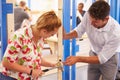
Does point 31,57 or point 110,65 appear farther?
point 110,65

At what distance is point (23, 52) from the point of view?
1267 millimetres

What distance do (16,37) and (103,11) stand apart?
0.67 metres

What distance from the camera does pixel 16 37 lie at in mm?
1221

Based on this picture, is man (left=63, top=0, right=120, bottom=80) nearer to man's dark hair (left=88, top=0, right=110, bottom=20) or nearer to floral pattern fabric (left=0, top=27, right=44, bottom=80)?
man's dark hair (left=88, top=0, right=110, bottom=20)

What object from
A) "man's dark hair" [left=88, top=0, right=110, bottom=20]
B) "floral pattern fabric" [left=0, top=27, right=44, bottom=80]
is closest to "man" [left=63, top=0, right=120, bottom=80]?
"man's dark hair" [left=88, top=0, right=110, bottom=20]

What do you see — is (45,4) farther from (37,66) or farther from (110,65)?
(37,66)

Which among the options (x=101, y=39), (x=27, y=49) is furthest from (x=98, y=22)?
(x=27, y=49)

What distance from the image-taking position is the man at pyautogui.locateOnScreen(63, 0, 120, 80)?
5.04ft

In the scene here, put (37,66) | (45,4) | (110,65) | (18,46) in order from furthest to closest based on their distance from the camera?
(45,4) → (110,65) → (37,66) → (18,46)

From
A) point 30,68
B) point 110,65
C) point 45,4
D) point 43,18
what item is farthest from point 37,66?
point 45,4

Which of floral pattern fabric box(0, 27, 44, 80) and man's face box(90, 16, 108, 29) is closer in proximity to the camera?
floral pattern fabric box(0, 27, 44, 80)

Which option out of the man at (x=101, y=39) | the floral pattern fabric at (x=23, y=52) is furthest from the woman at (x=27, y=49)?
the man at (x=101, y=39)

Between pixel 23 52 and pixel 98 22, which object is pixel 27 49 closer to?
pixel 23 52

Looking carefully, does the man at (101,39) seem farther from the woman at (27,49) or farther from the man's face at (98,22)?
the woman at (27,49)
